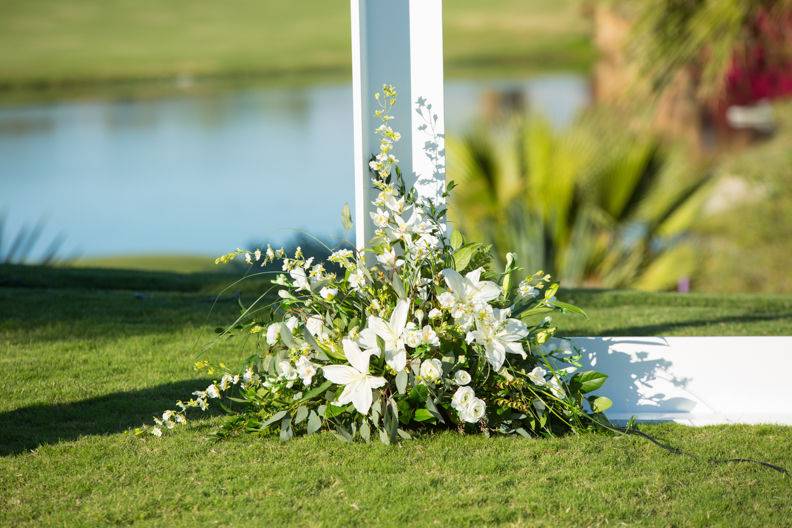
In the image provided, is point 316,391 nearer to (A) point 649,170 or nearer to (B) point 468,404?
(B) point 468,404

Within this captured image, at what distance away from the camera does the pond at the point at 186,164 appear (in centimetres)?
2538

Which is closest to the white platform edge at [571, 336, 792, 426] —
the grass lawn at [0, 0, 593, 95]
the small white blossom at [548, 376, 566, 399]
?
the small white blossom at [548, 376, 566, 399]

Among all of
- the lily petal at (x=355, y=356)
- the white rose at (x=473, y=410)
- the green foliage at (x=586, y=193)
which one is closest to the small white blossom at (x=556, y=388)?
the white rose at (x=473, y=410)

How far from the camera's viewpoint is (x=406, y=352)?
8.14 ft

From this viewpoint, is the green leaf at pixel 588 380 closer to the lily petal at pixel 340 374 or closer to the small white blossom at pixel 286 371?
the lily petal at pixel 340 374

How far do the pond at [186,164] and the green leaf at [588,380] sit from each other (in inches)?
816

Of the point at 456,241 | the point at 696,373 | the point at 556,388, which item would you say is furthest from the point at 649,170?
the point at 556,388

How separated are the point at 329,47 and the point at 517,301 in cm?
3236

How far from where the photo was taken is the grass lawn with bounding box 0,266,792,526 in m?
2.04

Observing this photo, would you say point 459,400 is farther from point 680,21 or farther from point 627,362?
point 680,21

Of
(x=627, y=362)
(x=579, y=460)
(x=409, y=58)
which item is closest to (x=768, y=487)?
(x=579, y=460)

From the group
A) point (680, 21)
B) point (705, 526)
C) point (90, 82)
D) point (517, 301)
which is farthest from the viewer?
point (90, 82)

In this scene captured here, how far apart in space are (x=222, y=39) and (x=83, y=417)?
33.4 m

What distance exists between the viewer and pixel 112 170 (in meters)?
29.7
